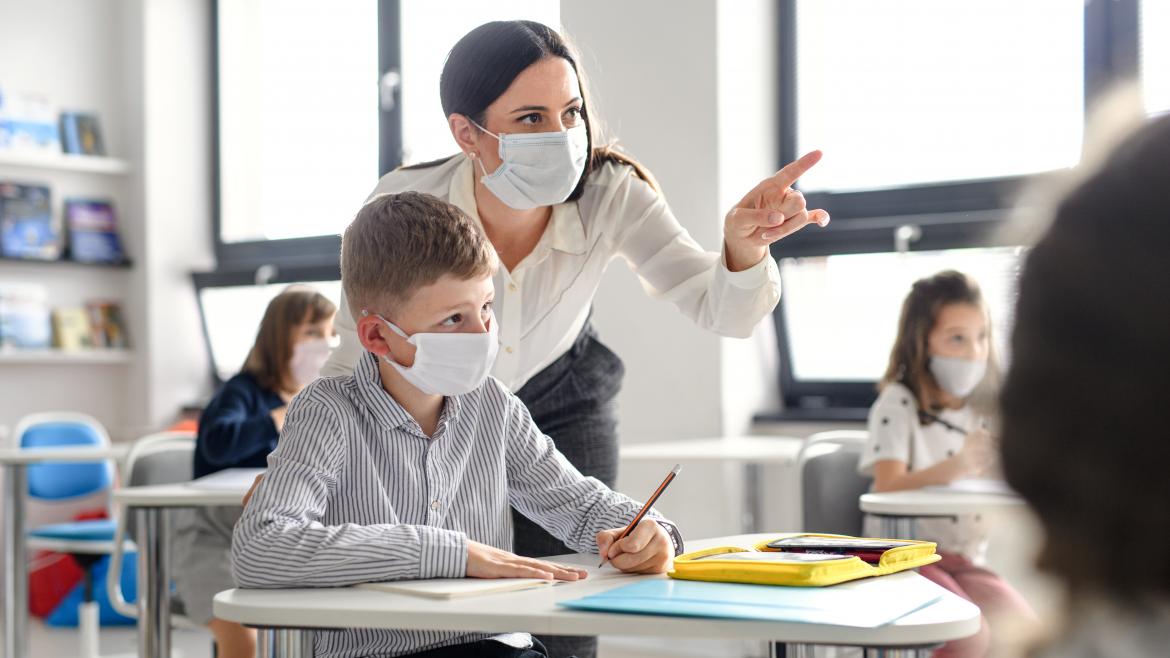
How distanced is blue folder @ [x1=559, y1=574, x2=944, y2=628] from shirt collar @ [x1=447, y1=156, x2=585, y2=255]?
739mm

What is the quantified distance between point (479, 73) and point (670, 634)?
40.4 inches

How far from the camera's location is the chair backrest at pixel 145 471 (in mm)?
3002

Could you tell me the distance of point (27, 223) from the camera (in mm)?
5484

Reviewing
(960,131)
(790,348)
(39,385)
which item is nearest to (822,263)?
(790,348)

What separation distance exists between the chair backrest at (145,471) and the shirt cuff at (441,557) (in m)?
1.86

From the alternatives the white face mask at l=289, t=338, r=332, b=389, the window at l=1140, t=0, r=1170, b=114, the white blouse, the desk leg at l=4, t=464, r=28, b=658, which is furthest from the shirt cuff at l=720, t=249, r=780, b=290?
the desk leg at l=4, t=464, r=28, b=658

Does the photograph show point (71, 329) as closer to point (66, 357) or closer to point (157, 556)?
point (66, 357)

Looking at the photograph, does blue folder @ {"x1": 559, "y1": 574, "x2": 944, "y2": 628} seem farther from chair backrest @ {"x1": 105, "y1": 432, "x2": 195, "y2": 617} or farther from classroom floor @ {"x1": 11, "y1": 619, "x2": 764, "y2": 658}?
classroom floor @ {"x1": 11, "y1": 619, "x2": 764, "y2": 658}

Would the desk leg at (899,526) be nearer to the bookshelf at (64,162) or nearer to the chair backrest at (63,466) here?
the chair backrest at (63,466)

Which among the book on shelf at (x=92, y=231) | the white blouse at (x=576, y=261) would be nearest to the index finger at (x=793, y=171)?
the white blouse at (x=576, y=261)

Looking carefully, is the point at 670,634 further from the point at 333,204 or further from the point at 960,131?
the point at 333,204

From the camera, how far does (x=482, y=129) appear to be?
1.89m

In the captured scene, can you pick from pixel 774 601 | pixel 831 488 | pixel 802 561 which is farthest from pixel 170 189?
pixel 774 601

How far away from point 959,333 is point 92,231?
4182 millimetres
